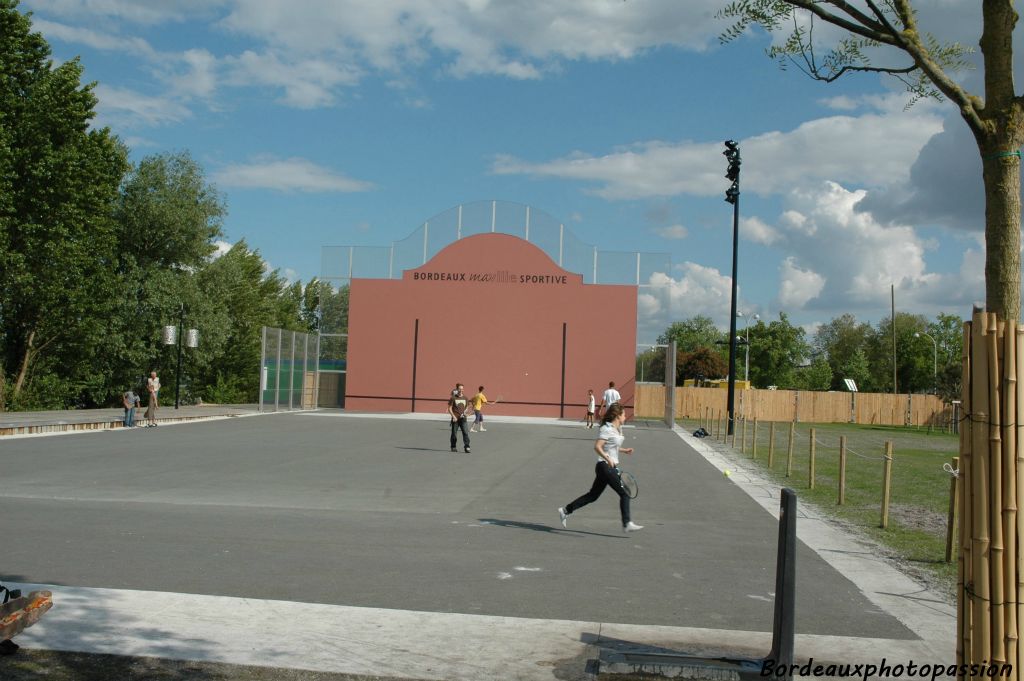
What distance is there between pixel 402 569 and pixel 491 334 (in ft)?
124

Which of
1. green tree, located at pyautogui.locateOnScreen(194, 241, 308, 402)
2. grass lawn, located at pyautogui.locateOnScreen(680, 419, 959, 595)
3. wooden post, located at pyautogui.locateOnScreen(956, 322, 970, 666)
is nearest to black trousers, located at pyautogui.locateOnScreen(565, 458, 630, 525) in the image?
grass lawn, located at pyautogui.locateOnScreen(680, 419, 959, 595)

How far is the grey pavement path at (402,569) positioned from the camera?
20.4ft

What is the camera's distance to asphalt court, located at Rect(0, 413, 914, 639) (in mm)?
7453

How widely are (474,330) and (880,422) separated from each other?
32.1 metres

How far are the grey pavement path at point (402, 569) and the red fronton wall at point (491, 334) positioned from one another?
28.4 meters

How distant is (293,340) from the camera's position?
44094 millimetres

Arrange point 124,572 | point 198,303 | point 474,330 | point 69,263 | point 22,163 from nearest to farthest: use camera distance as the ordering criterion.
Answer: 1. point 124,572
2. point 22,163
3. point 69,263
4. point 474,330
5. point 198,303

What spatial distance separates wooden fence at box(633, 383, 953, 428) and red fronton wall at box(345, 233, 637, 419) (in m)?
15.9

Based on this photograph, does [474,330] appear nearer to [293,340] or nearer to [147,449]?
[293,340]

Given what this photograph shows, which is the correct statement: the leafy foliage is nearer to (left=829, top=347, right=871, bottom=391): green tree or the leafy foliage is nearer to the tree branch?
(left=829, top=347, right=871, bottom=391): green tree

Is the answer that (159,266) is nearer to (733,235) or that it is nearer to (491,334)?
(491,334)

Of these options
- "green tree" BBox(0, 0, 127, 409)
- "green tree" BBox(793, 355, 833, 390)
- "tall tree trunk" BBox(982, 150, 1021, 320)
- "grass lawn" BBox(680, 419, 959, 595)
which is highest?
"green tree" BBox(0, 0, 127, 409)

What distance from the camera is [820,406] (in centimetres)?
6347

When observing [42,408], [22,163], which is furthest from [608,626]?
[42,408]
